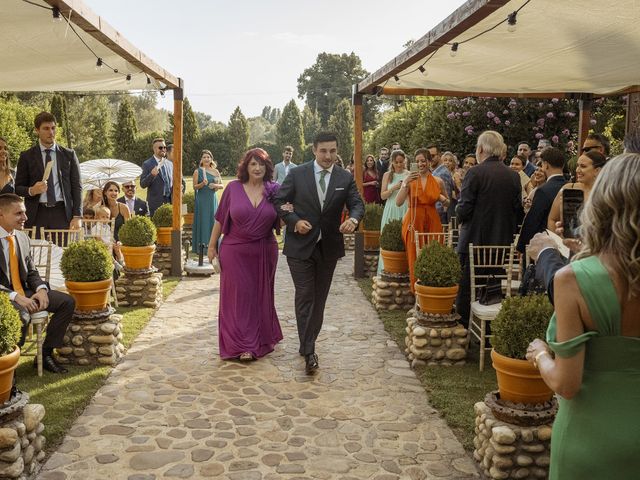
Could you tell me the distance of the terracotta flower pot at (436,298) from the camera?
6034 mm

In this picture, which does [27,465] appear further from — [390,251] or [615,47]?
[615,47]

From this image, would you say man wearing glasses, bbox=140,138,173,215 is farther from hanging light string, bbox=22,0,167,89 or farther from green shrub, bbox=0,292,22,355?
green shrub, bbox=0,292,22,355

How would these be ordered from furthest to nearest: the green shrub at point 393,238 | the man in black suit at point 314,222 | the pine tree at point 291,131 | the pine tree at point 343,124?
1. the pine tree at point 291,131
2. the pine tree at point 343,124
3. the green shrub at point 393,238
4. the man in black suit at point 314,222

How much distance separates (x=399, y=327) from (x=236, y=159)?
42.6m

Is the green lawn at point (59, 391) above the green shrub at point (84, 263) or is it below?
below

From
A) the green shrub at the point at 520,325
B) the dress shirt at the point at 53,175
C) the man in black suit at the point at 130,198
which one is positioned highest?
the dress shirt at the point at 53,175

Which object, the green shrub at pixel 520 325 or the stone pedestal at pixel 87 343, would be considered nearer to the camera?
the green shrub at pixel 520 325

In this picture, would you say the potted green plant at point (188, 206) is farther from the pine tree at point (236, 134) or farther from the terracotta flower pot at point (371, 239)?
the pine tree at point (236, 134)

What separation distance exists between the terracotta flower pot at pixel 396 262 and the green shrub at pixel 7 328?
215 inches

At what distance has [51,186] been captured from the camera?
23.7ft

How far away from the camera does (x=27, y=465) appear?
12.4 ft

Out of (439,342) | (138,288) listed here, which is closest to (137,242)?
(138,288)

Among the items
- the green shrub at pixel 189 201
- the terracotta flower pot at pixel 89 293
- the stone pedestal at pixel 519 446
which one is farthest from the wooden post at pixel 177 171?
the stone pedestal at pixel 519 446

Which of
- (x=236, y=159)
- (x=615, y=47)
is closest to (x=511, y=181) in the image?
(x=615, y=47)
